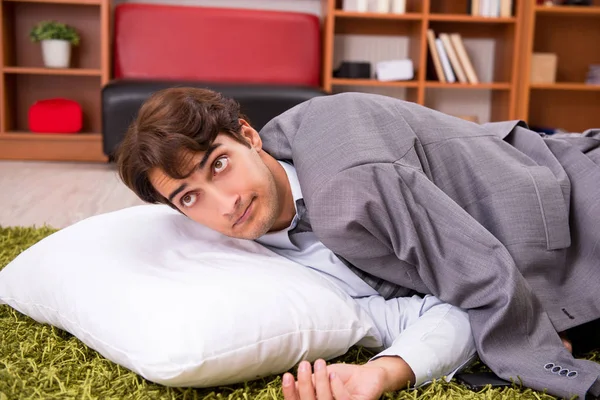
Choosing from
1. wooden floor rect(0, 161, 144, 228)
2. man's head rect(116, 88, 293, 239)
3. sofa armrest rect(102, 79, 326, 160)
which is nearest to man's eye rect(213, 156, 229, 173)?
man's head rect(116, 88, 293, 239)

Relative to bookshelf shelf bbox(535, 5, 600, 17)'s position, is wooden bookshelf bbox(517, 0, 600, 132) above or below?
below

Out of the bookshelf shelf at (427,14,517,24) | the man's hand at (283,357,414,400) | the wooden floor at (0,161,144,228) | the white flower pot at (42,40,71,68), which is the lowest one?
the wooden floor at (0,161,144,228)

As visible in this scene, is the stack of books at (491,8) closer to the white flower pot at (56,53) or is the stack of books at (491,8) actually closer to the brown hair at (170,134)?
the white flower pot at (56,53)

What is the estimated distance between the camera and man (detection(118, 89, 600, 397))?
1115 mm

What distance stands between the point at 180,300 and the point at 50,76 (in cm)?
355

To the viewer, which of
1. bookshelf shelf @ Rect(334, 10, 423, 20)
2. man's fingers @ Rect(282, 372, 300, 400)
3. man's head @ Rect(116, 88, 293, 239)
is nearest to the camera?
man's fingers @ Rect(282, 372, 300, 400)

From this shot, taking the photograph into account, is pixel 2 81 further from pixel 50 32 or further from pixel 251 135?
pixel 251 135

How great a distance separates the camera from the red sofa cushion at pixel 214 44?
413 centimetres

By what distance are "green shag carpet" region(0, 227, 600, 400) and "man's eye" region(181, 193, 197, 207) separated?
286mm

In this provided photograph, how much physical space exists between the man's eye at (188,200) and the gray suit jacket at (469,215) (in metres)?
0.19

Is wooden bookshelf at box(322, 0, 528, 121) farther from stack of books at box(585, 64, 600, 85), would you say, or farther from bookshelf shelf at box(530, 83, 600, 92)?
stack of books at box(585, 64, 600, 85)

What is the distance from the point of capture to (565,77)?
450 cm

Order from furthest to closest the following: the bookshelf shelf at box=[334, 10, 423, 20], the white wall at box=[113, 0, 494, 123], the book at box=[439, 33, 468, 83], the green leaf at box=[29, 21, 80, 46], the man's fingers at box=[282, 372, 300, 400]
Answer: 1. the white wall at box=[113, 0, 494, 123]
2. the book at box=[439, 33, 468, 83]
3. the bookshelf shelf at box=[334, 10, 423, 20]
4. the green leaf at box=[29, 21, 80, 46]
5. the man's fingers at box=[282, 372, 300, 400]

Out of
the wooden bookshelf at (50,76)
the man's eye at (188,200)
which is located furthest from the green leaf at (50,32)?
the man's eye at (188,200)
